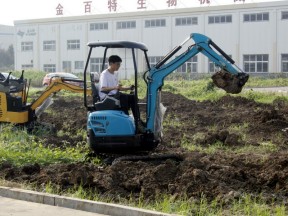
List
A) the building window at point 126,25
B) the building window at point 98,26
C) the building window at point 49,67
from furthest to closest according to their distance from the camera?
the building window at point 49,67, the building window at point 98,26, the building window at point 126,25

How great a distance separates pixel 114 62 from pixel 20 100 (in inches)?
204

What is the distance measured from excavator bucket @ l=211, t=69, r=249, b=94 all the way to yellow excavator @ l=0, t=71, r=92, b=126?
490 cm

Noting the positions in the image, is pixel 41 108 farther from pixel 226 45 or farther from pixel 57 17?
pixel 57 17

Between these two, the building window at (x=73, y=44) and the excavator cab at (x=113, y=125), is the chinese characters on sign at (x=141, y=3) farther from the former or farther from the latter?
the excavator cab at (x=113, y=125)

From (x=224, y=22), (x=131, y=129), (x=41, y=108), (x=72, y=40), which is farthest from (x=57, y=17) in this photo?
(x=131, y=129)

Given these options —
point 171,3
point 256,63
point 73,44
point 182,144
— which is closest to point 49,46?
point 73,44

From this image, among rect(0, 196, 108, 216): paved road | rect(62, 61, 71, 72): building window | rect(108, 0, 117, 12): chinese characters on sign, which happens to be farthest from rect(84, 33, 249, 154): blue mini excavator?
rect(62, 61, 71, 72): building window

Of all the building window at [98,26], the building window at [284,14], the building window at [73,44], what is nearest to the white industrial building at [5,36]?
the building window at [73,44]

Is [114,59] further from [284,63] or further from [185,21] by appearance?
[185,21]

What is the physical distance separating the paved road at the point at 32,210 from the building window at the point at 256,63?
4650cm

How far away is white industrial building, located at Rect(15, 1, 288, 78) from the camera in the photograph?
169ft

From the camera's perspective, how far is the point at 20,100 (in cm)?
1424

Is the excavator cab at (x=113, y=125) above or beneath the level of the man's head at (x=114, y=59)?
beneath

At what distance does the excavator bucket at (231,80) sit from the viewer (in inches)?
392
